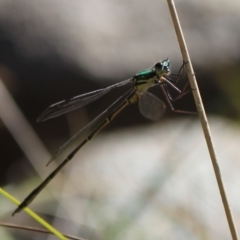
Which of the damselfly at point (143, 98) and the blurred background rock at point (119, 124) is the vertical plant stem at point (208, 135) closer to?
the damselfly at point (143, 98)

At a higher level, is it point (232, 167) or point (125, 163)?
point (232, 167)

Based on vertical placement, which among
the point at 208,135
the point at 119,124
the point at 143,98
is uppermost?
the point at 119,124

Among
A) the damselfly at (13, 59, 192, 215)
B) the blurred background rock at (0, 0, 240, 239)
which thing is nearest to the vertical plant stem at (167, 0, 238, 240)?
the damselfly at (13, 59, 192, 215)

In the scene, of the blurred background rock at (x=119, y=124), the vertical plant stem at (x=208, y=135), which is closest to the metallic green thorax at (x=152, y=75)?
the blurred background rock at (x=119, y=124)

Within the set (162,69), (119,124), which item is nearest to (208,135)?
(162,69)

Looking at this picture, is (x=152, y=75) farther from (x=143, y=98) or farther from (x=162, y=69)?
(x=143, y=98)

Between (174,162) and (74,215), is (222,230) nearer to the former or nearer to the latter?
(174,162)

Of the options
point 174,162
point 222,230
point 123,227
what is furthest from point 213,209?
point 123,227
